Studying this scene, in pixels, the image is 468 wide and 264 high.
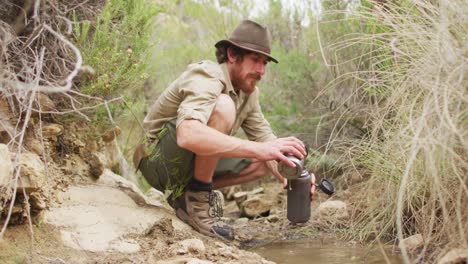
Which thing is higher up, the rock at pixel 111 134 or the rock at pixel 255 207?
the rock at pixel 111 134

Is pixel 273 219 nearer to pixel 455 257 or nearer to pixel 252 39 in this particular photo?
pixel 252 39

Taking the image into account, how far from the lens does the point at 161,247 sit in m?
2.66

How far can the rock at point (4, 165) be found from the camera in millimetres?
2082

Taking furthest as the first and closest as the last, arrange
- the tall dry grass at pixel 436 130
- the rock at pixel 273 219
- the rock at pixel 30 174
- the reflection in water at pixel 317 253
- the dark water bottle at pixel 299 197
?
the rock at pixel 273 219 → the dark water bottle at pixel 299 197 → the reflection in water at pixel 317 253 → the rock at pixel 30 174 → the tall dry grass at pixel 436 130

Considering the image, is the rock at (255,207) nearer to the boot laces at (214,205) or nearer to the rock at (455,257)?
the boot laces at (214,205)

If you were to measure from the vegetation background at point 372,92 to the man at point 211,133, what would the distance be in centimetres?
24

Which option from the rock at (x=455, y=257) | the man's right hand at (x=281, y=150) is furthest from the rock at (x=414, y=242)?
the man's right hand at (x=281, y=150)

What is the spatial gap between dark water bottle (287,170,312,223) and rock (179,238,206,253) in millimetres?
660

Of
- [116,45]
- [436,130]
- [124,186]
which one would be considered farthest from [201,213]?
[436,130]

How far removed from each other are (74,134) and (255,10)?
148 inches

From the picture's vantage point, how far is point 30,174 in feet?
7.49

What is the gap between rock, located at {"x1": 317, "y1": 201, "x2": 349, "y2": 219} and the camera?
3650 mm

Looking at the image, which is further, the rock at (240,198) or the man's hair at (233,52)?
the rock at (240,198)

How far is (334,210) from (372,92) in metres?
0.87
